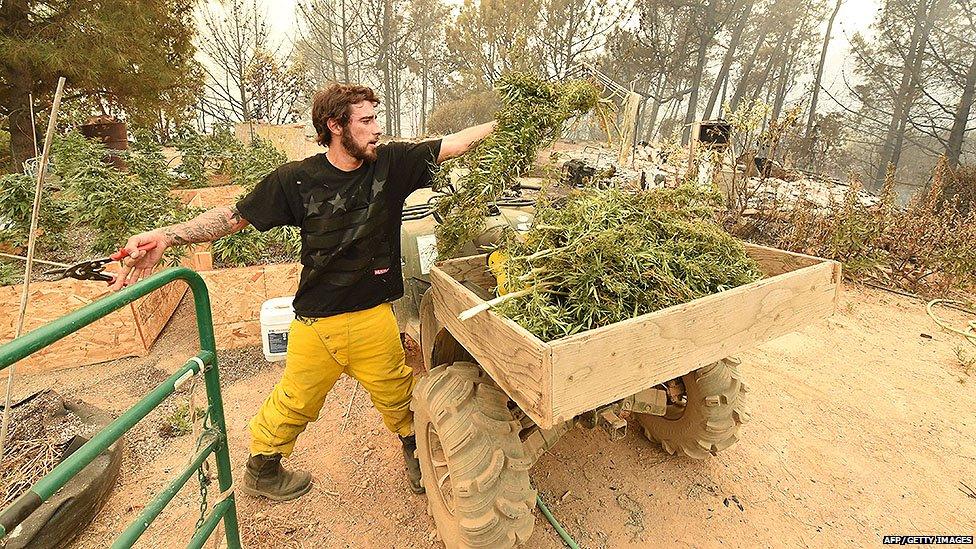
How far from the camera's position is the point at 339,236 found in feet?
7.79

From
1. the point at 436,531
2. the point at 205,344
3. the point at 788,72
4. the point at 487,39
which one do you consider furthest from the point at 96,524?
the point at 788,72

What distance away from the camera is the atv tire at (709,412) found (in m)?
2.65

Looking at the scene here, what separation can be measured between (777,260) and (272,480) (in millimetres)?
3008

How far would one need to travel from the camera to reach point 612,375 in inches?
60.7

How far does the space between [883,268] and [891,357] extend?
7.97 feet

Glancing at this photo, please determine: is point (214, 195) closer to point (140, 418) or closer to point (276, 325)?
point (276, 325)

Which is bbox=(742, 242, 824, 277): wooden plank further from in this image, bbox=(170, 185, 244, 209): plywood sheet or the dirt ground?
bbox=(170, 185, 244, 209): plywood sheet

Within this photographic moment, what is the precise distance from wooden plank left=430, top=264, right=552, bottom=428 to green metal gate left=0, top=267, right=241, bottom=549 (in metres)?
0.94

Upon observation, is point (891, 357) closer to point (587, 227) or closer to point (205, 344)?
point (587, 227)

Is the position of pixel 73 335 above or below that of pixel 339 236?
below

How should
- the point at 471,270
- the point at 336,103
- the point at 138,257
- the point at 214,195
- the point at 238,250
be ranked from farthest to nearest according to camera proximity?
the point at 214,195
the point at 238,250
the point at 471,270
the point at 336,103
the point at 138,257

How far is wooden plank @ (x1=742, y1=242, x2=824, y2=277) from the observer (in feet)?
7.39

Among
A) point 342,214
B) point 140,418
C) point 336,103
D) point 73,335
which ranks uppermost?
point 336,103

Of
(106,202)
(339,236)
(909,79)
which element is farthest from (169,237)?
(909,79)
